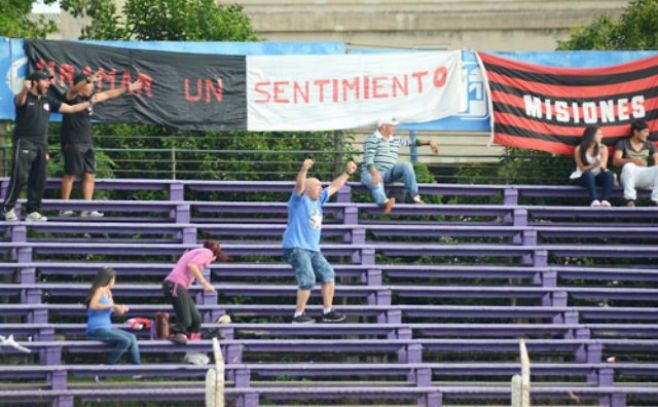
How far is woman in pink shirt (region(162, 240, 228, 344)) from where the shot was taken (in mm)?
17219

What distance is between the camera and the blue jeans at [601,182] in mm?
19727

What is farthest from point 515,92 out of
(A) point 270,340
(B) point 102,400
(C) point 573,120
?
(B) point 102,400

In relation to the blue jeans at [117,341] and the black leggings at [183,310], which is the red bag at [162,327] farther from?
the blue jeans at [117,341]

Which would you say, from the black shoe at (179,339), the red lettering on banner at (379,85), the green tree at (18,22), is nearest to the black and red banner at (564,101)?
the red lettering on banner at (379,85)

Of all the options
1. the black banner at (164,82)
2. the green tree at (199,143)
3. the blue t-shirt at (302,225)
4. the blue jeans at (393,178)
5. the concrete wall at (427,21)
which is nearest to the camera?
the blue t-shirt at (302,225)

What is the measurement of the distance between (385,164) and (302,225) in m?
1.90

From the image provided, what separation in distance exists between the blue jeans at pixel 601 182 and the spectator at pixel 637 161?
0.62 ft

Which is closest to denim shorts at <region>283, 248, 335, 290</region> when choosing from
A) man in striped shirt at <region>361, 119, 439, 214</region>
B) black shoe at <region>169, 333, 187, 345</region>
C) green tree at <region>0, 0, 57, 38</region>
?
black shoe at <region>169, 333, 187, 345</region>

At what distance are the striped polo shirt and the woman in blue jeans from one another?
372 cm

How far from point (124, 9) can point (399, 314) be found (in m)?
6.91

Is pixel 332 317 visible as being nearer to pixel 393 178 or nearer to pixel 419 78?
pixel 393 178

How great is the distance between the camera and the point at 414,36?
3053 cm

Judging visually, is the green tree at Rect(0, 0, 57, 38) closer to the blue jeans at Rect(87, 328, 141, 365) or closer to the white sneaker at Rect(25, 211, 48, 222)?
the white sneaker at Rect(25, 211, 48, 222)

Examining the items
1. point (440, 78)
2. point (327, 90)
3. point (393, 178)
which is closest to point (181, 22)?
point (327, 90)
